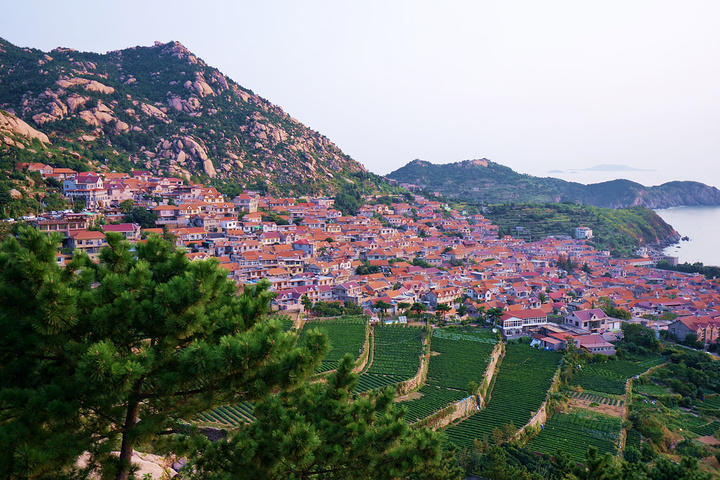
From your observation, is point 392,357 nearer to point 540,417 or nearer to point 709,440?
point 540,417

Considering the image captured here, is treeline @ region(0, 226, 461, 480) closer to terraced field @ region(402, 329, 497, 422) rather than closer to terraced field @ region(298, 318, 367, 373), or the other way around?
terraced field @ region(402, 329, 497, 422)

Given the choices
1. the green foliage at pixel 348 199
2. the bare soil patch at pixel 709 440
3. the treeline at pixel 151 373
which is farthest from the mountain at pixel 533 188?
the treeline at pixel 151 373

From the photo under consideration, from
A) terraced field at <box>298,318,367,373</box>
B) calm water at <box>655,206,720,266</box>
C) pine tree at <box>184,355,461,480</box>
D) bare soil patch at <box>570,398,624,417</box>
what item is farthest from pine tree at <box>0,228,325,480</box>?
calm water at <box>655,206,720,266</box>

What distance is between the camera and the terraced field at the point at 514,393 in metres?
18.4

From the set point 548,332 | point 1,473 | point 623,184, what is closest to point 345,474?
point 1,473

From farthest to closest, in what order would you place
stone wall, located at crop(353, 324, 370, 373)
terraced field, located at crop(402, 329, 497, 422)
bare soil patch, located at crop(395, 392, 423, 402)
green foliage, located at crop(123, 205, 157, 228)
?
green foliage, located at crop(123, 205, 157, 228)
stone wall, located at crop(353, 324, 370, 373)
bare soil patch, located at crop(395, 392, 423, 402)
terraced field, located at crop(402, 329, 497, 422)

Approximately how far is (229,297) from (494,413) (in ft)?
55.9

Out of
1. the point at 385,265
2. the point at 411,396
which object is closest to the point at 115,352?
the point at 411,396

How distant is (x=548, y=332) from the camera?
98.8ft

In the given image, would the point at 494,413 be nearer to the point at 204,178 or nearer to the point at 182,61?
the point at 204,178

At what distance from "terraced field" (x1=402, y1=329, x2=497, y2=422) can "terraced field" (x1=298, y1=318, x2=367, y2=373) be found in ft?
12.9

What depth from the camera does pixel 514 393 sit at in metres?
21.7

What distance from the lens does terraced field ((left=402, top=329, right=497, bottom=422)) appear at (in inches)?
773

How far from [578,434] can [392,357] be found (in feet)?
30.0
